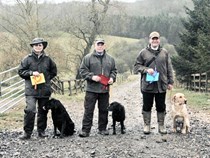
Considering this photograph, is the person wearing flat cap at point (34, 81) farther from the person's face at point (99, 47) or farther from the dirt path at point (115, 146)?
the person's face at point (99, 47)

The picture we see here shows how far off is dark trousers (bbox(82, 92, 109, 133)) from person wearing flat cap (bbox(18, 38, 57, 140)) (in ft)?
2.70

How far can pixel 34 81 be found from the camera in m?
6.81

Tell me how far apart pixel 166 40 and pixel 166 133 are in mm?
56353

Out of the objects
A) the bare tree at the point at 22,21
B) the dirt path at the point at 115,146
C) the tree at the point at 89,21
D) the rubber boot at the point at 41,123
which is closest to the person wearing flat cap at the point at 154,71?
the dirt path at the point at 115,146

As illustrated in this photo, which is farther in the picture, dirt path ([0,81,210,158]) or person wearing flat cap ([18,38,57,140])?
person wearing flat cap ([18,38,57,140])

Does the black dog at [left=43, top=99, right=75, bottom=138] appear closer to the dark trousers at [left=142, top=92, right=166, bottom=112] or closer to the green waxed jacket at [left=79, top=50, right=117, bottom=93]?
the green waxed jacket at [left=79, top=50, right=117, bottom=93]

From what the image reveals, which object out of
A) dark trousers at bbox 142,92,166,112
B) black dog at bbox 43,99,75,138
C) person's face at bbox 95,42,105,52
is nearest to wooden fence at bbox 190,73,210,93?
dark trousers at bbox 142,92,166,112

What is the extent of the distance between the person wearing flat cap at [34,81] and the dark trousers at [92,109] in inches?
32.4

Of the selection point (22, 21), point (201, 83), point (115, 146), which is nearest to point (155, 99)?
point (115, 146)

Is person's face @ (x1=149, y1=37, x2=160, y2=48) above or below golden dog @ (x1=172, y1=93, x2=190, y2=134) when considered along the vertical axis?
above

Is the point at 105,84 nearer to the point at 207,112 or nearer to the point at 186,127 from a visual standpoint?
the point at 186,127

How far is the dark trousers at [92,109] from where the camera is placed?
715cm

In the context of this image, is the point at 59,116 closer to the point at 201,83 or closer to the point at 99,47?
Result: the point at 99,47

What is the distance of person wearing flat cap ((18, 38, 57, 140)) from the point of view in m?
6.84
